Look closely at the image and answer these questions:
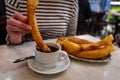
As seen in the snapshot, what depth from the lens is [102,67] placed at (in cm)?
62

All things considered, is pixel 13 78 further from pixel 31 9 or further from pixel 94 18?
pixel 94 18

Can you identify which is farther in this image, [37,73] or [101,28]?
[101,28]

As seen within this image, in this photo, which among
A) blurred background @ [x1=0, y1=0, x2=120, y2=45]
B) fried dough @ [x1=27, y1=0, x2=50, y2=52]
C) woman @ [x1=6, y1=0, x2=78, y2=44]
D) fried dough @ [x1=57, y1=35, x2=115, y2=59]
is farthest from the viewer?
blurred background @ [x1=0, y1=0, x2=120, y2=45]

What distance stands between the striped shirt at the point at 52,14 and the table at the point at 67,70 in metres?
0.37

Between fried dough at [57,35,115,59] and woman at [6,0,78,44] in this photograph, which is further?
woman at [6,0,78,44]

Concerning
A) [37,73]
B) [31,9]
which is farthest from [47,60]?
[31,9]

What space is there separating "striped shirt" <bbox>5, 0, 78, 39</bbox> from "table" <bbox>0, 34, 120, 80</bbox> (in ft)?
1.21

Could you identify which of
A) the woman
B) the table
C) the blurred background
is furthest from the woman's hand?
the blurred background

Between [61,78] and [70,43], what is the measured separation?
162mm

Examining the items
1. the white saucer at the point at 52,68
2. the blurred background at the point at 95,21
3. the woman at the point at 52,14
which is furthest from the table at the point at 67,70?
the blurred background at the point at 95,21

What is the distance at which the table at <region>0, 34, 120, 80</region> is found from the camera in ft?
1.78

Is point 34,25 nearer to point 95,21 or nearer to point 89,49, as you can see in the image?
point 89,49

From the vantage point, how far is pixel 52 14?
106 centimetres

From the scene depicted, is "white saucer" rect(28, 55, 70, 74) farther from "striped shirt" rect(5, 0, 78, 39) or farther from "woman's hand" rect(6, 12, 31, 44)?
"striped shirt" rect(5, 0, 78, 39)
